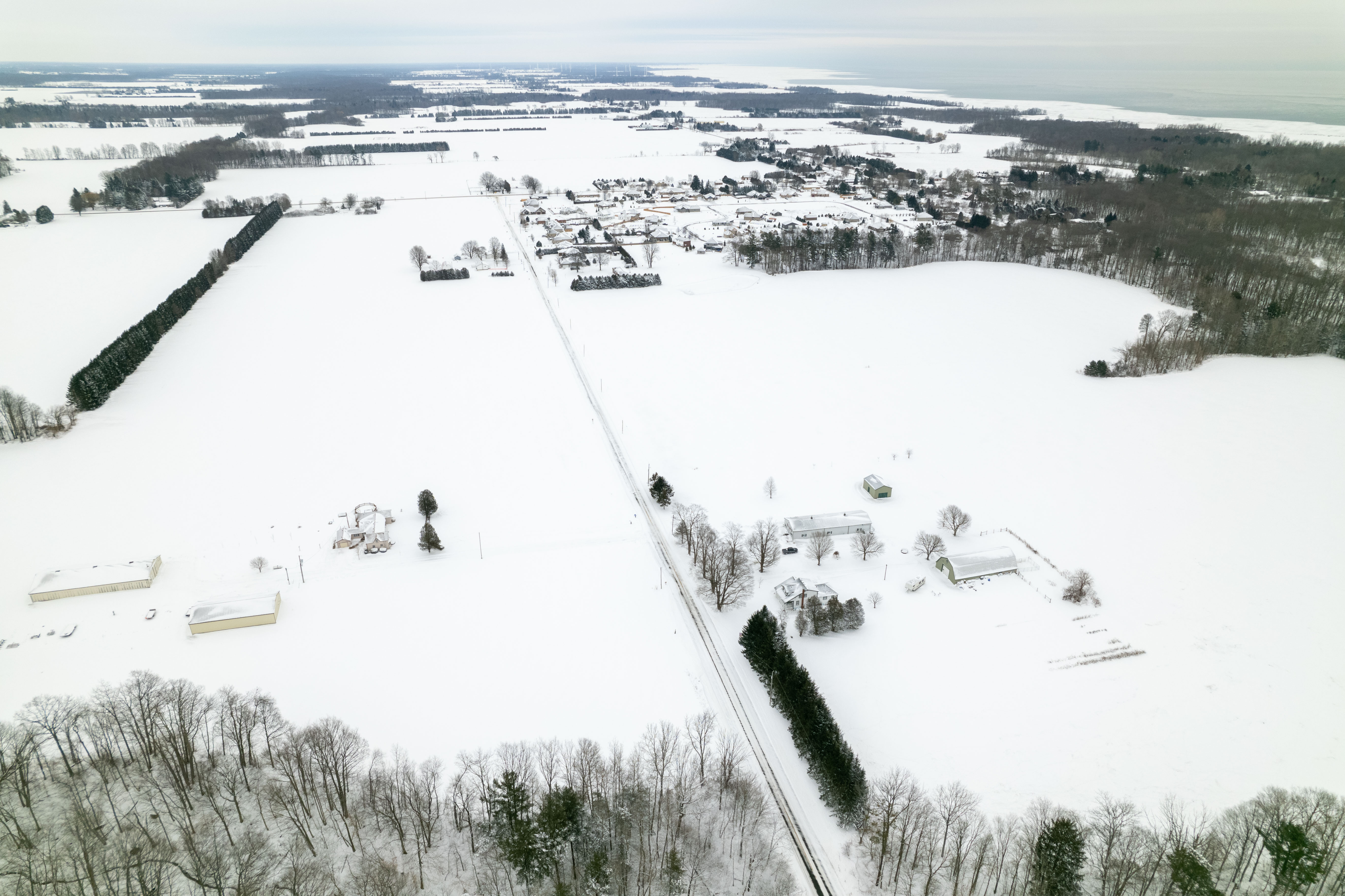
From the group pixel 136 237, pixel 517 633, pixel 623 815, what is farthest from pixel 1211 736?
pixel 136 237

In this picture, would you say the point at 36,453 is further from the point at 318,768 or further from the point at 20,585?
the point at 318,768

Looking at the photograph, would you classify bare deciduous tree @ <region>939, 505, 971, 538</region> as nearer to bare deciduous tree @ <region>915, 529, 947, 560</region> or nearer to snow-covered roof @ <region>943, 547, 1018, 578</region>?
bare deciduous tree @ <region>915, 529, 947, 560</region>

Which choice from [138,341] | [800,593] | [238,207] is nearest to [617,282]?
[138,341]

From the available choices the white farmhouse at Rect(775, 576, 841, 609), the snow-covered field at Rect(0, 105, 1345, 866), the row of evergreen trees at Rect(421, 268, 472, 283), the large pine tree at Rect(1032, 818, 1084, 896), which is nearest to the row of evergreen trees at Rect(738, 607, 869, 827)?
the snow-covered field at Rect(0, 105, 1345, 866)

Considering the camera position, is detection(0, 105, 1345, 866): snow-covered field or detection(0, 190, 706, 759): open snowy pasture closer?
detection(0, 105, 1345, 866): snow-covered field

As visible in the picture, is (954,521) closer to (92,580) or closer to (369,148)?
(92,580)

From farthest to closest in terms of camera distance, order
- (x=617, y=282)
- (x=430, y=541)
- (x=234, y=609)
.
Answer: (x=617, y=282) < (x=430, y=541) < (x=234, y=609)

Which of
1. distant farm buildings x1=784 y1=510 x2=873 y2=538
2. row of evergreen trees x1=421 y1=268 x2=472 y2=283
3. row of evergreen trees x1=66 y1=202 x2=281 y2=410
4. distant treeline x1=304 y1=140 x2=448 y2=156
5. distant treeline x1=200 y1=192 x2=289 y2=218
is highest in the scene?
distant treeline x1=304 y1=140 x2=448 y2=156
